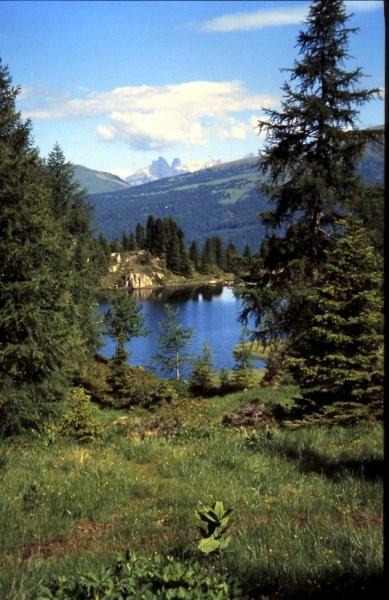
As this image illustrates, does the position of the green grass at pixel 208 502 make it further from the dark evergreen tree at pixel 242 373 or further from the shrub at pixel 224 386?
the dark evergreen tree at pixel 242 373

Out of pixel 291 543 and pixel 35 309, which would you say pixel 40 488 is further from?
pixel 35 309

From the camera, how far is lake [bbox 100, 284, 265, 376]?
6272cm

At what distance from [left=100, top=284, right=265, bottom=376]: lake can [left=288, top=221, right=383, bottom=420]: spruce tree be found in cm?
1660

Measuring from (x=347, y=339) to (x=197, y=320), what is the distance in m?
80.6

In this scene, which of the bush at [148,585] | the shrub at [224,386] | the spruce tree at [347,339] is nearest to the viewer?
the bush at [148,585]

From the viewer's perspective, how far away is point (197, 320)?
308ft

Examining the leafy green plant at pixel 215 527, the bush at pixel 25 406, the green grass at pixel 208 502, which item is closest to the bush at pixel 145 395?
the bush at pixel 25 406

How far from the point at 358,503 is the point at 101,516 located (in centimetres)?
336

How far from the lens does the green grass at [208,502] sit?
4.69 m

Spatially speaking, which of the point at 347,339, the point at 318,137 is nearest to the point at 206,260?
the point at 318,137

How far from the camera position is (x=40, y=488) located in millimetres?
8586

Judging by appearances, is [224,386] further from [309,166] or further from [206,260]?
[206,260]

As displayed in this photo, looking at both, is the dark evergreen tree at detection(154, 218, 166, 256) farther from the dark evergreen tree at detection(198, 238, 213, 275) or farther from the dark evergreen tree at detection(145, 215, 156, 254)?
the dark evergreen tree at detection(198, 238, 213, 275)

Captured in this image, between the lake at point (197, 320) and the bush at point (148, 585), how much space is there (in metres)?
26.7
